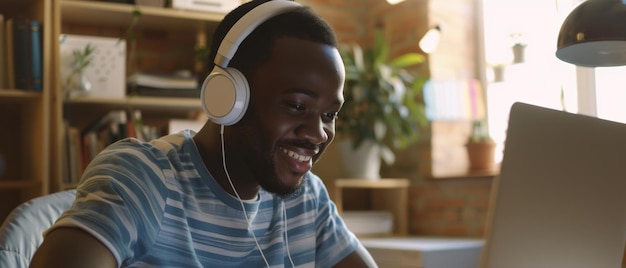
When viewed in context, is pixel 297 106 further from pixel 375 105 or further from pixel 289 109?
pixel 375 105

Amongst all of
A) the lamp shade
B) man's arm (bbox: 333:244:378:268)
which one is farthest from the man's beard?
the lamp shade

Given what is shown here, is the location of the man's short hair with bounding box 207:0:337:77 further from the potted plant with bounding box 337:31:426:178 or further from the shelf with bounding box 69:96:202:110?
the potted plant with bounding box 337:31:426:178

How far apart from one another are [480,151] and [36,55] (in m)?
1.96

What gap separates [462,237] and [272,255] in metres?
2.14

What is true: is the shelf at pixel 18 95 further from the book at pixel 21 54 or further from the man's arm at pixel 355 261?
the man's arm at pixel 355 261

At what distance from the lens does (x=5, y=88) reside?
8.20 feet

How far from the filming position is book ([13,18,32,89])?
2461 mm

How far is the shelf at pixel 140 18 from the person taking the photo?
2.63 m

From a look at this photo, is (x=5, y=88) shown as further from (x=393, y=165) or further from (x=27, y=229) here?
(x=393, y=165)

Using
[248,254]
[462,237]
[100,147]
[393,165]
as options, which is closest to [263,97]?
[248,254]

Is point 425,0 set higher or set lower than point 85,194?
higher

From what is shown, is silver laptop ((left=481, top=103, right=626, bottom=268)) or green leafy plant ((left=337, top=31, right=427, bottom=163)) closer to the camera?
silver laptop ((left=481, top=103, right=626, bottom=268))

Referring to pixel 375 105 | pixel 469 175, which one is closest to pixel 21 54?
pixel 375 105

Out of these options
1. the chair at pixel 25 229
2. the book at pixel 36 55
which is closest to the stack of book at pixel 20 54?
the book at pixel 36 55
